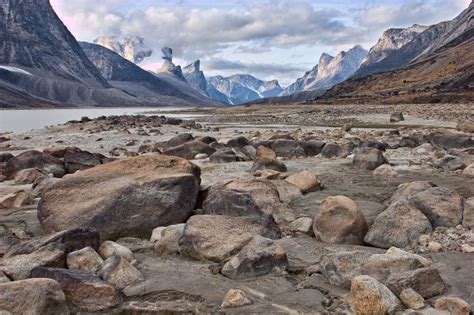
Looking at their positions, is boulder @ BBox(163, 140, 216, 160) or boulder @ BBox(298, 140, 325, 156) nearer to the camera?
boulder @ BBox(163, 140, 216, 160)

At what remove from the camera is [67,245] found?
8.41m

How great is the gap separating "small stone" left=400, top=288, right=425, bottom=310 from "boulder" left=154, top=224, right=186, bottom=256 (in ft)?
13.5

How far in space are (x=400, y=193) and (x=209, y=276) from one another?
18.6 feet

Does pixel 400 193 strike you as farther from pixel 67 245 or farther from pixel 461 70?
pixel 461 70

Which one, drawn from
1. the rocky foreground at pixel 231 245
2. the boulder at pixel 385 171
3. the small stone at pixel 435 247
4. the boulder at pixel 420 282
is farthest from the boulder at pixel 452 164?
the boulder at pixel 420 282

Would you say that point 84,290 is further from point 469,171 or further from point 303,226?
point 469,171

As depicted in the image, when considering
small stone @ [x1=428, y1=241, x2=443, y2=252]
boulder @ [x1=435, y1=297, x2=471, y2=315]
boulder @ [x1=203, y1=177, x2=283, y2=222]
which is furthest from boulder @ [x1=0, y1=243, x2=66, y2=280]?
small stone @ [x1=428, y1=241, x2=443, y2=252]

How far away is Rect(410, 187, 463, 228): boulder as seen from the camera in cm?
970

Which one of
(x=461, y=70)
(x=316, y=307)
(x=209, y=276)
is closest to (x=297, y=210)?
(x=209, y=276)

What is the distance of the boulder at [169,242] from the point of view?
9.30 meters

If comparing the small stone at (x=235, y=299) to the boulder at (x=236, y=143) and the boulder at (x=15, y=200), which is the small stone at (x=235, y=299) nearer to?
Result: the boulder at (x=15, y=200)

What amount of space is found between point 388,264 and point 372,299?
1.11 m

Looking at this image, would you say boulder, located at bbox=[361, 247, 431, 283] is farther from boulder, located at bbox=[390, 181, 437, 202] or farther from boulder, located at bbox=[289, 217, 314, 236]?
boulder, located at bbox=[390, 181, 437, 202]

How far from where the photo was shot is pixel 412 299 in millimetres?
6699
